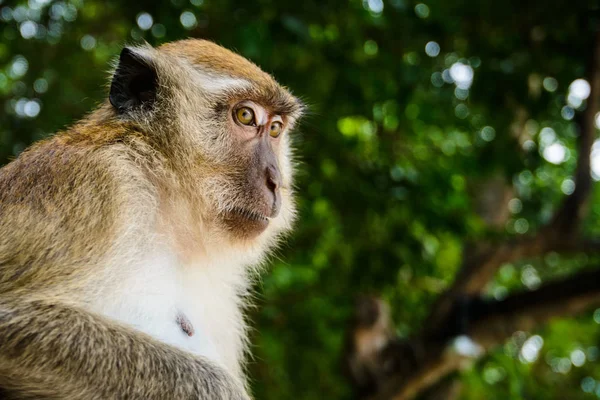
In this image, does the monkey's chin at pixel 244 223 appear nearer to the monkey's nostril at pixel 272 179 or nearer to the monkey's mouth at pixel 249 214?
the monkey's mouth at pixel 249 214

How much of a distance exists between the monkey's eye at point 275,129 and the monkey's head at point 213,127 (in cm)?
1

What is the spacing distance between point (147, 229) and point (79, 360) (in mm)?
751

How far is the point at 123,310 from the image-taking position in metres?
3.46

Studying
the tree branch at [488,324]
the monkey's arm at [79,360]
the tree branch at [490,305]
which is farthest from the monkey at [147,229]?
the tree branch at [488,324]

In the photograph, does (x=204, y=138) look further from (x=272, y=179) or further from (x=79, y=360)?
(x=79, y=360)

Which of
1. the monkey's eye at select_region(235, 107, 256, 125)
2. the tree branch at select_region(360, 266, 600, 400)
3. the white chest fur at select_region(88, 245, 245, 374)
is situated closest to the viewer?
the white chest fur at select_region(88, 245, 245, 374)

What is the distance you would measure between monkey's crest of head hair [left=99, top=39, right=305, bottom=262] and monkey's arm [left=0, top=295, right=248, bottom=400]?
81 cm

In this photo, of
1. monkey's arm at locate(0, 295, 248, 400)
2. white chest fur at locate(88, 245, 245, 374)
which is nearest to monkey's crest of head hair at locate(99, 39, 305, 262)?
white chest fur at locate(88, 245, 245, 374)

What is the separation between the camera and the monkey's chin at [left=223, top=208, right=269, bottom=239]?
3.99m

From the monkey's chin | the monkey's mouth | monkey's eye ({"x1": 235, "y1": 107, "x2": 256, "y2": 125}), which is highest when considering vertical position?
monkey's eye ({"x1": 235, "y1": 107, "x2": 256, "y2": 125})

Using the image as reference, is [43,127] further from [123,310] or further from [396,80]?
[123,310]

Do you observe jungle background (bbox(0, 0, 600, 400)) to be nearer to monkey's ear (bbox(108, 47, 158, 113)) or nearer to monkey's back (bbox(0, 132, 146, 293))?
monkey's ear (bbox(108, 47, 158, 113))

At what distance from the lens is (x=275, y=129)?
14.4 ft

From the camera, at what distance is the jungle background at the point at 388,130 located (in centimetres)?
702
